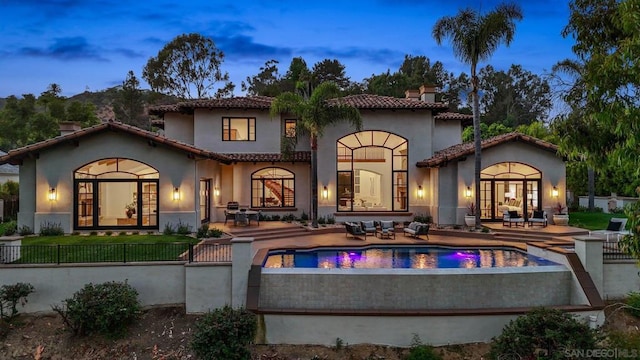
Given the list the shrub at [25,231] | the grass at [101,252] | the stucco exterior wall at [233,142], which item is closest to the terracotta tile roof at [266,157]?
the stucco exterior wall at [233,142]

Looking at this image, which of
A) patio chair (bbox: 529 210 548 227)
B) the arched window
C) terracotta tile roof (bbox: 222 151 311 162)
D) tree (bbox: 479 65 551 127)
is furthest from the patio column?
tree (bbox: 479 65 551 127)

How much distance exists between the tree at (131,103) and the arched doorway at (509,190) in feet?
147

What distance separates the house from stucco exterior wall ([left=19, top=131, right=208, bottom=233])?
45 mm

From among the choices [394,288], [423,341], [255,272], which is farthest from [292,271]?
[423,341]

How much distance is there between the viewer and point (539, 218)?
20062mm

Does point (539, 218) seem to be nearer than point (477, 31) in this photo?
No

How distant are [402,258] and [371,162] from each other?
10047 mm

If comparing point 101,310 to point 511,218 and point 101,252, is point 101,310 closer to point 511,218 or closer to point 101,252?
point 101,252

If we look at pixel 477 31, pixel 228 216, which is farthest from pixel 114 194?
pixel 477 31

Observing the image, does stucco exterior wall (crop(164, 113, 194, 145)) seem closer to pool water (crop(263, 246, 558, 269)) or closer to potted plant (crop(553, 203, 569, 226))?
pool water (crop(263, 246, 558, 269))

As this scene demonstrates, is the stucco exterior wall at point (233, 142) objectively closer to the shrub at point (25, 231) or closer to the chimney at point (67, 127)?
the chimney at point (67, 127)

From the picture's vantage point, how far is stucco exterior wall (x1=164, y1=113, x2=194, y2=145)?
23922 millimetres

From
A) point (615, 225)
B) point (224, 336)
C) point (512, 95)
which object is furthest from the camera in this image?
point (512, 95)

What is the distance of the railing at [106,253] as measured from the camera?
1216cm
